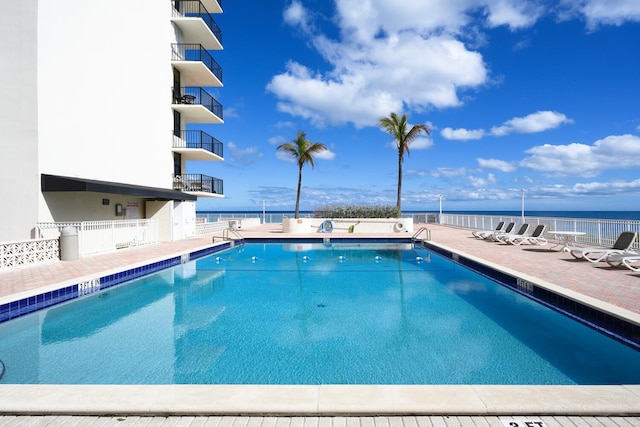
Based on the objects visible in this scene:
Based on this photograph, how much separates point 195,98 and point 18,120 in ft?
32.8

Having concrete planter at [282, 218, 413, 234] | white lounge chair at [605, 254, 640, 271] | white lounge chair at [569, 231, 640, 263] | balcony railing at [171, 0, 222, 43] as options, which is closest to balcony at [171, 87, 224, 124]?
balcony railing at [171, 0, 222, 43]

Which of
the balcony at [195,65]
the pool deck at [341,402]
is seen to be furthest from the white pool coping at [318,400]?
the balcony at [195,65]

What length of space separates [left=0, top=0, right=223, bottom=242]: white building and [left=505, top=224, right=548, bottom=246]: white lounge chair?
46.2ft

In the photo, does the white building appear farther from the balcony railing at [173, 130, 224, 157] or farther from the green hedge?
the green hedge

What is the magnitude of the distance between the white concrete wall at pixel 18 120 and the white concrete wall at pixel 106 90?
0.29 metres

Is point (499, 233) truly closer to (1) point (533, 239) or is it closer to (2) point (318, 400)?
(1) point (533, 239)

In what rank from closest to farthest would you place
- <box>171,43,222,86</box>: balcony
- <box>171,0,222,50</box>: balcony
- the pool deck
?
the pool deck
<box>171,43,222,86</box>: balcony
<box>171,0,222,50</box>: balcony

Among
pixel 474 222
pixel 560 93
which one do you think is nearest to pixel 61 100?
pixel 474 222

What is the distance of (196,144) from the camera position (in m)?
20.0

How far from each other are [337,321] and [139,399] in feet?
13.0

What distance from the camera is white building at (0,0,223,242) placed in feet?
35.0

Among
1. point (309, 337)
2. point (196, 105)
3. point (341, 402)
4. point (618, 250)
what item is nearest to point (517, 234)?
point (618, 250)

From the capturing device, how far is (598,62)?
26.5 metres

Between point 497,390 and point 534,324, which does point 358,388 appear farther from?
point 534,324
